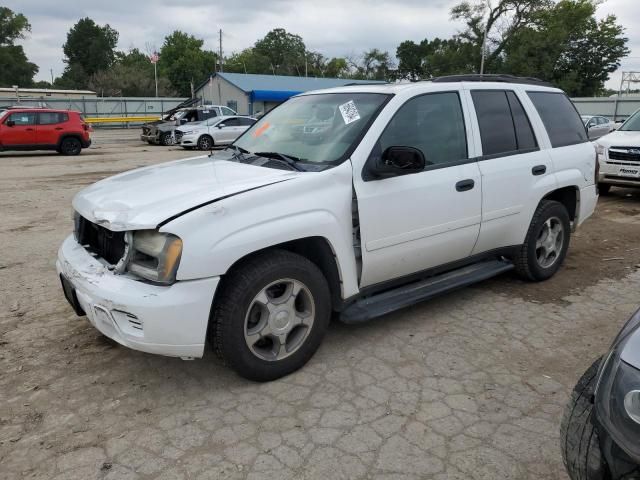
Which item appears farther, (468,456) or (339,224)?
(339,224)

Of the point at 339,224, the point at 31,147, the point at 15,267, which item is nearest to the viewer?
the point at 339,224

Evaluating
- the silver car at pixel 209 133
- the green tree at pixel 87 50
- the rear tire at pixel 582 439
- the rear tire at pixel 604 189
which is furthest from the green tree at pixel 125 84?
the rear tire at pixel 582 439

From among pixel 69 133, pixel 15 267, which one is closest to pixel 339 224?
pixel 15 267

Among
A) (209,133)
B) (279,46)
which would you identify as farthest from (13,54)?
(209,133)

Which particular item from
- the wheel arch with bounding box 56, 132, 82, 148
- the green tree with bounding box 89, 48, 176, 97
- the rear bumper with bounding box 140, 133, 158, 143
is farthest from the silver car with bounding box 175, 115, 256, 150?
the green tree with bounding box 89, 48, 176, 97

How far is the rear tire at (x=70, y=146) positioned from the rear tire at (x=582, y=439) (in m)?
20.3

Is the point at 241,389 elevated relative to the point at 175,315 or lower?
lower

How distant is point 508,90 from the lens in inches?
179

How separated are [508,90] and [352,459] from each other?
3.44 meters

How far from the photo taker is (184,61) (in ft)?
272

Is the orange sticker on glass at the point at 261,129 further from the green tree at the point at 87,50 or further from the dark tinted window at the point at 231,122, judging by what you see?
the green tree at the point at 87,50

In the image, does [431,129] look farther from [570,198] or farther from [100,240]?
[100,240]

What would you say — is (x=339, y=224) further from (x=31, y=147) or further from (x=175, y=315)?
(x=31, y=147)

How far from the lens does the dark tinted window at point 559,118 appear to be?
15.8 ft
